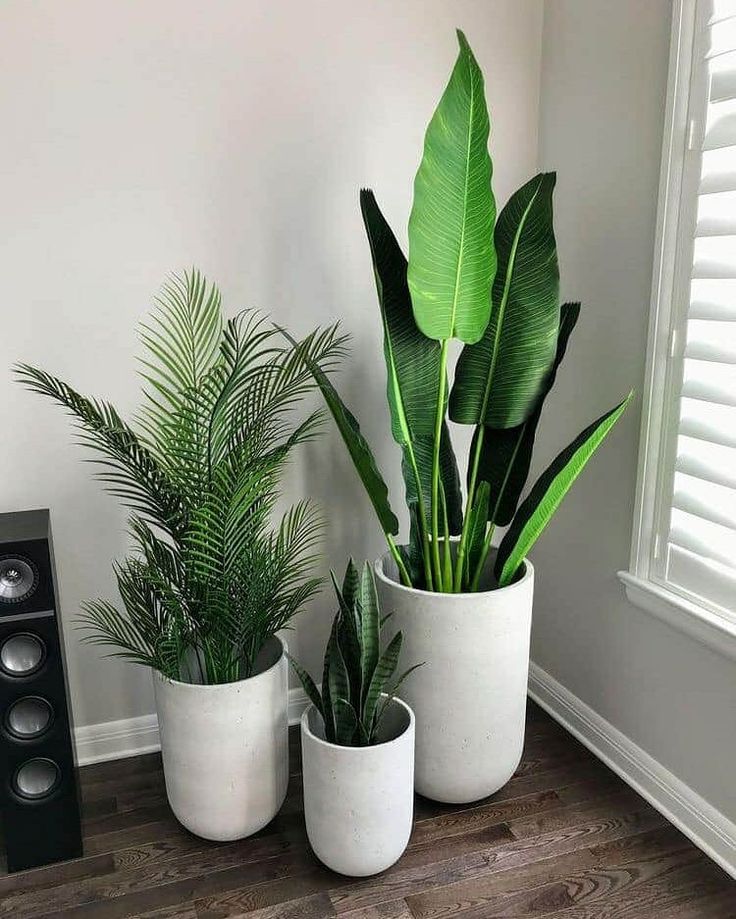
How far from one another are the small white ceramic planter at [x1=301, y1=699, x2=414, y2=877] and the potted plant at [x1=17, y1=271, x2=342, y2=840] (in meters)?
0.15

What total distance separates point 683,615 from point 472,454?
22.6 inches

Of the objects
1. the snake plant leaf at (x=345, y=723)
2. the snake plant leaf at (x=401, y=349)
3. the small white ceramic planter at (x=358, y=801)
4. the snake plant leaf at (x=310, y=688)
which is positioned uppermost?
the snake plant leaf at (x=401, y=349)

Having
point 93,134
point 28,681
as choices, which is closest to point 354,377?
point 93,134

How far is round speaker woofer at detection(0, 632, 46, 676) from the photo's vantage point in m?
1.70

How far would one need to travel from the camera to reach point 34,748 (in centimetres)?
172

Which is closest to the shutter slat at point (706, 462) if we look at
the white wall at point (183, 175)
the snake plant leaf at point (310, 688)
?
the white wall at point (183, 175)

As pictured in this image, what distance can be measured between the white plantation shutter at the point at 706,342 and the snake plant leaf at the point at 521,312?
0.89 feet

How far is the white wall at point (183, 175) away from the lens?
183cm

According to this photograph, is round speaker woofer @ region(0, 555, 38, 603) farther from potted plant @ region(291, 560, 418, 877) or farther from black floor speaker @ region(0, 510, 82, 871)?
potted plant @ region(291, 560, 418, 877)

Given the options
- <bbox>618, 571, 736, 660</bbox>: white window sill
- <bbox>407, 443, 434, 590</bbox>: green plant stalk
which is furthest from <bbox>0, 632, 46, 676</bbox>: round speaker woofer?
<bbox>618, 571, 736, 660</bbox>: white window sill

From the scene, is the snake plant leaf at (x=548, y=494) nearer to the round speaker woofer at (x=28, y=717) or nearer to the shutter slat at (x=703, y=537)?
the shutter slat at (x=703, y=537)

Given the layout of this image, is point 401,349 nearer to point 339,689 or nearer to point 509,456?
point 509,456

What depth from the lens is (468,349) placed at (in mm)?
1872

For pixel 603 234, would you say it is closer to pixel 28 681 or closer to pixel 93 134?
pixel 93 134
